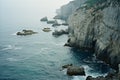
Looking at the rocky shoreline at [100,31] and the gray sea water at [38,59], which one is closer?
the gray sea water at [38,59]

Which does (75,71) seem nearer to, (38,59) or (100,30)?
(38,59)

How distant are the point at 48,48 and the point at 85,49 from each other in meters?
20.7

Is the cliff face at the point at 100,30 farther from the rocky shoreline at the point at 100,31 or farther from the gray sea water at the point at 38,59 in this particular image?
the gray sea water at the point at 38,59

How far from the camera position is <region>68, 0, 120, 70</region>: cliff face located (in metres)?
110

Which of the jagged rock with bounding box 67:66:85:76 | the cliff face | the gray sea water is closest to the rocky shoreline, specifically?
the cliff face

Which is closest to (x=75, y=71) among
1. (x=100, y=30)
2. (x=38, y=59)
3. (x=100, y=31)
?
(x=38, y=59)

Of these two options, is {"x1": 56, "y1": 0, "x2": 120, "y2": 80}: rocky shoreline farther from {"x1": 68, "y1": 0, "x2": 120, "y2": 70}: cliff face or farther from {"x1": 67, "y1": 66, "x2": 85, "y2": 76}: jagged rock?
{"x1": 67, "y1": 66, "x2": 85, "y2": 76}: jagged rock

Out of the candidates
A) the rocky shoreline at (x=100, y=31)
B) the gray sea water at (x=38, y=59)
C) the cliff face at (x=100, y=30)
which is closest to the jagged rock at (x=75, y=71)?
the gray sea water at (x=38, y=59)

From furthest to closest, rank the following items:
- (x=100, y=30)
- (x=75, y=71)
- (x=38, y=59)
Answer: (x=100, y=30) < (x=38, y=59) < (x=75, y=71)

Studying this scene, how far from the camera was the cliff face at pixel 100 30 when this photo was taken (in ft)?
359

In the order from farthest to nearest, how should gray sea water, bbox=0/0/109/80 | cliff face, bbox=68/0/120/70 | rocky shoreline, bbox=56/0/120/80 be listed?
cliff face, bbox=68/0/120/70
rocky shoreline, bbox=56/0/120/80
gray sea water, bbox=0/0/109/80

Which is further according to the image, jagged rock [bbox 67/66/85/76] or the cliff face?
the cliff face

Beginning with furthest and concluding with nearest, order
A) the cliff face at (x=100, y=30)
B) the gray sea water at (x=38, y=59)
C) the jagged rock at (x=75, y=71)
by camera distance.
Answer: the cliff face at (x=100, y=30) < the jagged rock at (x=75, y=71) < the gray sea water at (x=38, y=59)

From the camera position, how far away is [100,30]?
125m
